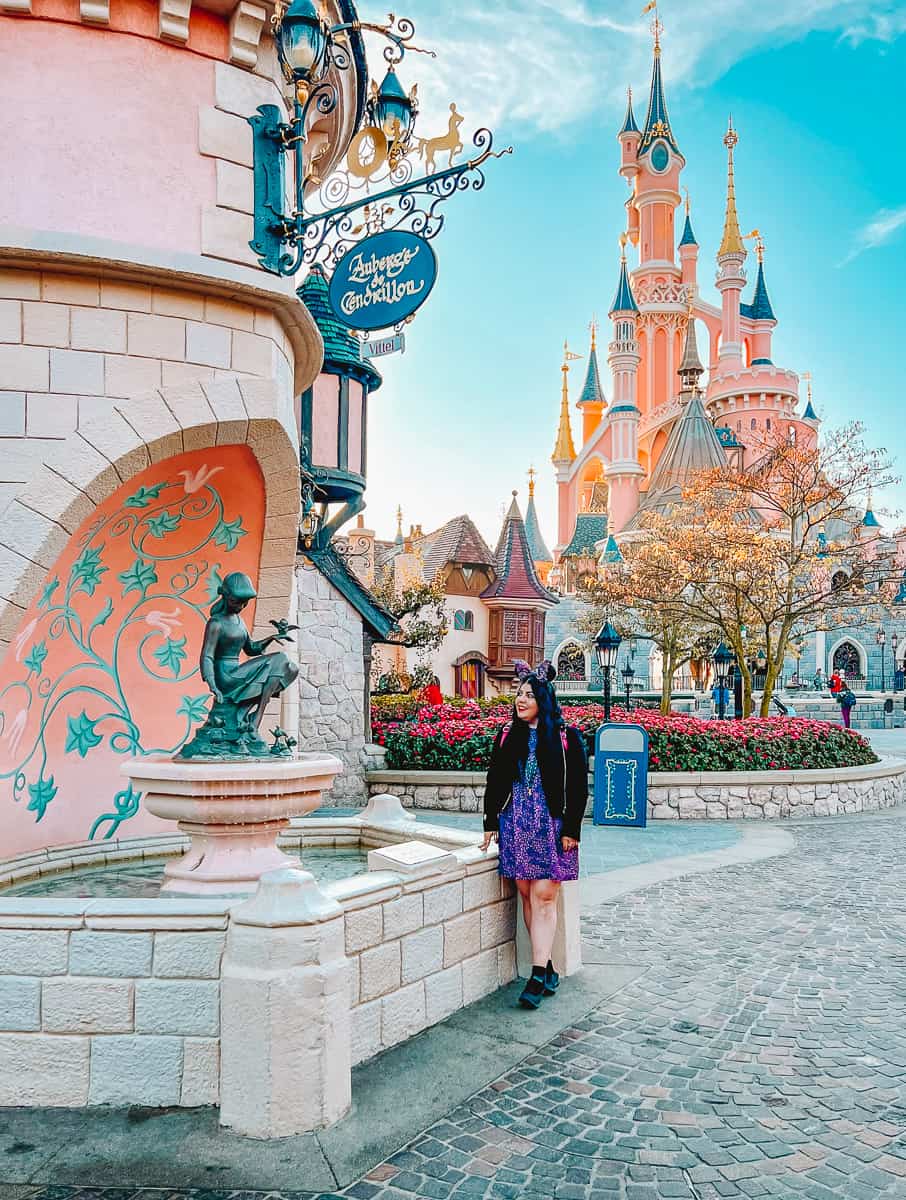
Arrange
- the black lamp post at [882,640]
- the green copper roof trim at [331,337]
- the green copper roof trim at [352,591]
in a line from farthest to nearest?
the black lamp post at [882,640]
the green copper roof trim at [352,591]
the green copper roof trim at [331,337]

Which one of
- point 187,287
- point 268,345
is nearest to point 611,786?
point 268,345

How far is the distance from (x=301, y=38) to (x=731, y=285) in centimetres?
6601

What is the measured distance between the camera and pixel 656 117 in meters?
72.3

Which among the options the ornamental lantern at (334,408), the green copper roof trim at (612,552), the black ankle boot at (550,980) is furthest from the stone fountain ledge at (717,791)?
the green copper roof trim at (612,552)

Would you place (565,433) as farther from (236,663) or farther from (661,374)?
(236,663)

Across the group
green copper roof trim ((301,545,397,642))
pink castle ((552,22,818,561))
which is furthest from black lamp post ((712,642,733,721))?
pink castle ((552,22,818,561))

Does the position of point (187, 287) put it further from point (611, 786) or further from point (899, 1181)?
point (611, 786)

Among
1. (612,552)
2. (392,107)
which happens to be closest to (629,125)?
(612,552)

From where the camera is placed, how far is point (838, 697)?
32062 mm

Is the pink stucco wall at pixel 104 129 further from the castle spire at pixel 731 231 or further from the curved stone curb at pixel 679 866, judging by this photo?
the castle spire at pixel 731 231

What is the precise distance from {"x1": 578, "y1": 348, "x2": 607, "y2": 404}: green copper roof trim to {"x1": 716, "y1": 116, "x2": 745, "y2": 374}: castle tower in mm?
15257

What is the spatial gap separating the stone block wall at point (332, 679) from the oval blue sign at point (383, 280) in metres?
5.51

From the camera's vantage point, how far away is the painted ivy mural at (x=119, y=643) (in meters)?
6.77

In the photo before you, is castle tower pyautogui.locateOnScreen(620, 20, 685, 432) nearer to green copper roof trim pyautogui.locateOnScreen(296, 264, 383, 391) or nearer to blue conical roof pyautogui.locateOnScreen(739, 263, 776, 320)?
blue conical roof pyautogui.locateOnScreen(739, 263, 776, 320)
